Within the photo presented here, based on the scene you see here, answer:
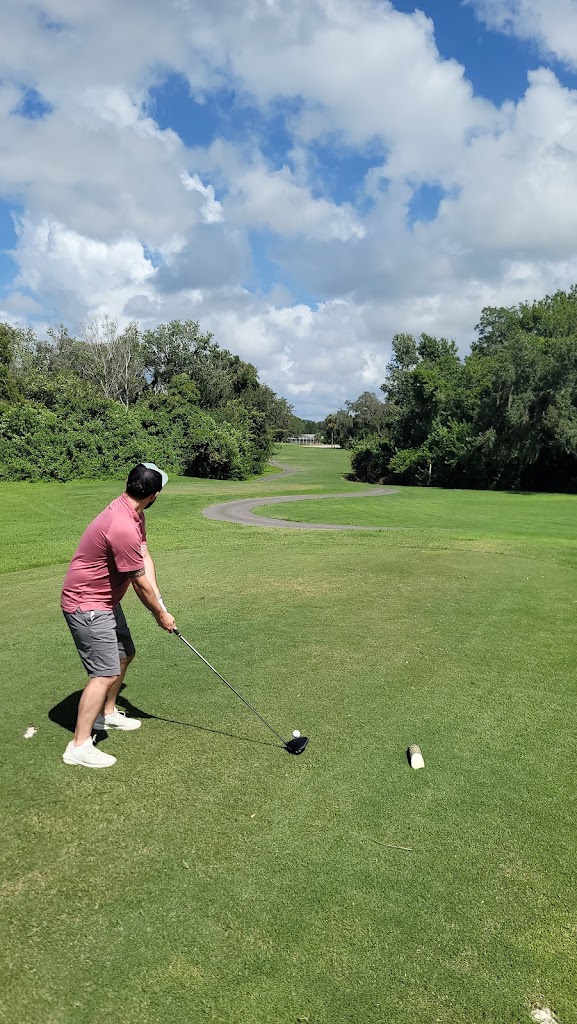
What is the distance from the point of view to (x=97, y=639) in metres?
5.30

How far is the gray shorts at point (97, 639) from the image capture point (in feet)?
17.4

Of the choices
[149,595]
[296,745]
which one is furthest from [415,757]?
[149,595]

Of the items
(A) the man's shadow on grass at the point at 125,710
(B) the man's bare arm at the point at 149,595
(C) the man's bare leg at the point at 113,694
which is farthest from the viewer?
(C) the man's bare leg at the point at 113,694

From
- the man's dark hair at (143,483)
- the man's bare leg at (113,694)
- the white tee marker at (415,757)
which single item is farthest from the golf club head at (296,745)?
the man's dark hair at (143,483)

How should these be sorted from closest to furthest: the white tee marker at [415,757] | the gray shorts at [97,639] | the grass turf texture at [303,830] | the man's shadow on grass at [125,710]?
the grass turf texture at [303,830] → the white tee marker at [415,757] → the gray shorts at [97,639] → the man's shadow on grass at [125,710]

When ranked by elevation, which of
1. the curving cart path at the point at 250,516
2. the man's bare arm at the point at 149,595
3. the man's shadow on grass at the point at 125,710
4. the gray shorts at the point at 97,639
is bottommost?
the curving cart path at the point at 250,516

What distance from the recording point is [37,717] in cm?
598

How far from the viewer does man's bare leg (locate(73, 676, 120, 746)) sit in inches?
200

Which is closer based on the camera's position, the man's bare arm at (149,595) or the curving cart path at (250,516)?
the man's bare arm at (149,595)

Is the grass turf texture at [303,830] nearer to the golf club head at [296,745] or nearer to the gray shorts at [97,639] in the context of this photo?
the golf club head at [296,745]

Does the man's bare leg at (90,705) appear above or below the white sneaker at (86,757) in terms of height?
above

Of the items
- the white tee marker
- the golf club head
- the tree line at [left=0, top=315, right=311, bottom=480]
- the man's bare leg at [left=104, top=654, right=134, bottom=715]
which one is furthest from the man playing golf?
the tree line at [left=0, top=315, right=311, bottom=480]

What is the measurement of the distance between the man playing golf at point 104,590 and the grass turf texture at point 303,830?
393 mm

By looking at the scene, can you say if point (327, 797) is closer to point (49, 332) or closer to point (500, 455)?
point (500, 455)
